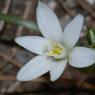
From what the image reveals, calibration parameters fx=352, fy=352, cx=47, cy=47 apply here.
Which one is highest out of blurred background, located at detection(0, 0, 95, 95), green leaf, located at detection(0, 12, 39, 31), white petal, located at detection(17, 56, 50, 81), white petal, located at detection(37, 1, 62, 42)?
white petal, located at detection(37, 1, 62, 42)

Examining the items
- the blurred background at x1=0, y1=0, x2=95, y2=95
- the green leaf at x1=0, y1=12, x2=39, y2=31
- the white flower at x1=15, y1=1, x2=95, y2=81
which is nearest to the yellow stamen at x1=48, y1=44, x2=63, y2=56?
the white flower at x1=15, y1=1, x2=95, y2=81

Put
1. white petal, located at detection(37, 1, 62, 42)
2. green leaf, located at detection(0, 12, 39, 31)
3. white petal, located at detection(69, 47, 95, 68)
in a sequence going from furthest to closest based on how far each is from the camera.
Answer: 1. green leaf, located at detection(0, 12, 39, 31)
2. white petal, located at detection(37, 1, 62, 42)
3. white petal, located at detection(69, 47, 95, 68)

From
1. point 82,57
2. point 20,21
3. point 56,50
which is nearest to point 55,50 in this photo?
point 56,50

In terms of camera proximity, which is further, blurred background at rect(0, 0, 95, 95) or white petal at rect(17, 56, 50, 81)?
blurred background at rect(0, 0, 95, 95)

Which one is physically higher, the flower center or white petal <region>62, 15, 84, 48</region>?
white petal <region>62, 15, 84, 48</region>

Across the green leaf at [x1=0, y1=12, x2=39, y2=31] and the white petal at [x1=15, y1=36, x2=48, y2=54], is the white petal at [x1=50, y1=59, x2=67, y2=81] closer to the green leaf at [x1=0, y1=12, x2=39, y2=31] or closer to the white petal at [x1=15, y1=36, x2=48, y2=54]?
the white petal at [x1=15, y1=36, x2=48, y2=54]

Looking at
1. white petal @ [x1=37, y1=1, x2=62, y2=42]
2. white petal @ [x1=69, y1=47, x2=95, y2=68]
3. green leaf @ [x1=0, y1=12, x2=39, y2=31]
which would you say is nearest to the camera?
white petal @ [x1=69, y1=47, x2=95, y2=68]
